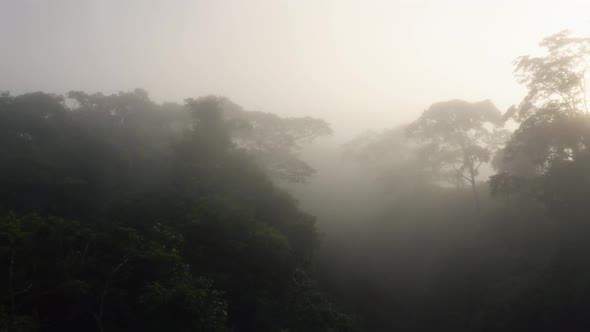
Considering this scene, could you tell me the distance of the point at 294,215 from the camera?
19562 mm

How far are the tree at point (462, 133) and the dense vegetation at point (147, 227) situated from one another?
10.2 metres

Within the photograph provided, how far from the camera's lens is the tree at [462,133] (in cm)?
2444

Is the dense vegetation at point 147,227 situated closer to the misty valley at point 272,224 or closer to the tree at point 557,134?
the misty valley at point 272,224

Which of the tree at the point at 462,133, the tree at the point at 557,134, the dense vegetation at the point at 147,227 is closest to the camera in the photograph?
the dense vegetation at the point at 147,227

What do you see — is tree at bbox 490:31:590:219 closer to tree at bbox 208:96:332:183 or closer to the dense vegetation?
the dense vegetation

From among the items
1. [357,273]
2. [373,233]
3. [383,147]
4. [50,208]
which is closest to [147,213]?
[50,208]

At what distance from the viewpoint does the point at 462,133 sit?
991 inches

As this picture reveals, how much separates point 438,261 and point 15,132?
30.0 metres

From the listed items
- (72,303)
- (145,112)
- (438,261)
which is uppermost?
(145,112)

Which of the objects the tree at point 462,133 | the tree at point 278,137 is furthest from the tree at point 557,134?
the tree at point 278,137

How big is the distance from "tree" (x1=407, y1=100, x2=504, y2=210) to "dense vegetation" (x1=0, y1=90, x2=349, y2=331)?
33.5ft

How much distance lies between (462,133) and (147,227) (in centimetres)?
2167

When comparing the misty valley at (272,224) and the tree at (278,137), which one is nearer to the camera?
the misty valley at (272,224)

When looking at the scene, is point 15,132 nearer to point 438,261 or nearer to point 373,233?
point 373,233
